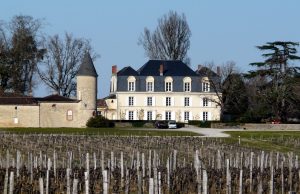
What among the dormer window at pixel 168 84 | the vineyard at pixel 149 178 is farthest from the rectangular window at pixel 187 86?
the vineyard at pixel 149 178

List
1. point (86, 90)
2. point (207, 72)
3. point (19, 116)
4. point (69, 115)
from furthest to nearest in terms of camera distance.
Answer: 1. point (207, 72)
2. point (86, 90)
3. point (69, 115)
4. point (19, 116)

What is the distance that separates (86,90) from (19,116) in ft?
22.1

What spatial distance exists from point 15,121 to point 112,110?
1766 centimetres

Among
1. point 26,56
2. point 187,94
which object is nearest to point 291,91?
point 187,94

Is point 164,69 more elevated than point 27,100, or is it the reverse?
point 164,69

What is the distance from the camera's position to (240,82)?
278ft

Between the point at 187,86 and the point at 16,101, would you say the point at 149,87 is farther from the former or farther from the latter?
the point at 16,101

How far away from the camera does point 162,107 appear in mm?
87875

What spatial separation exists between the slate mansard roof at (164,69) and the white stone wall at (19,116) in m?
17.5

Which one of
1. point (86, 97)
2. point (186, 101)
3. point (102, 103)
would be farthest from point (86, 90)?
point (186, 101)

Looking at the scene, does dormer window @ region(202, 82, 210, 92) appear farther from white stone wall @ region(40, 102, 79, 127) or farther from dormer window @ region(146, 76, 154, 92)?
white stone wall @ region(40, 102, 79, 127)

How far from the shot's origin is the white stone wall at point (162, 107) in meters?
87.5

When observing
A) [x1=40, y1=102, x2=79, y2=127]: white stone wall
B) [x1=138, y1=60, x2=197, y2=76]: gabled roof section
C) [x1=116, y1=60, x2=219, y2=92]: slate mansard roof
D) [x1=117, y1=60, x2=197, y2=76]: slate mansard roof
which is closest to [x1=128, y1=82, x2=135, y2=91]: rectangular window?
[x1=116, y1=60, x2=219, y2=92]: slate mansard roof

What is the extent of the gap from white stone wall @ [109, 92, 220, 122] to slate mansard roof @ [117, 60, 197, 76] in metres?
2.21
